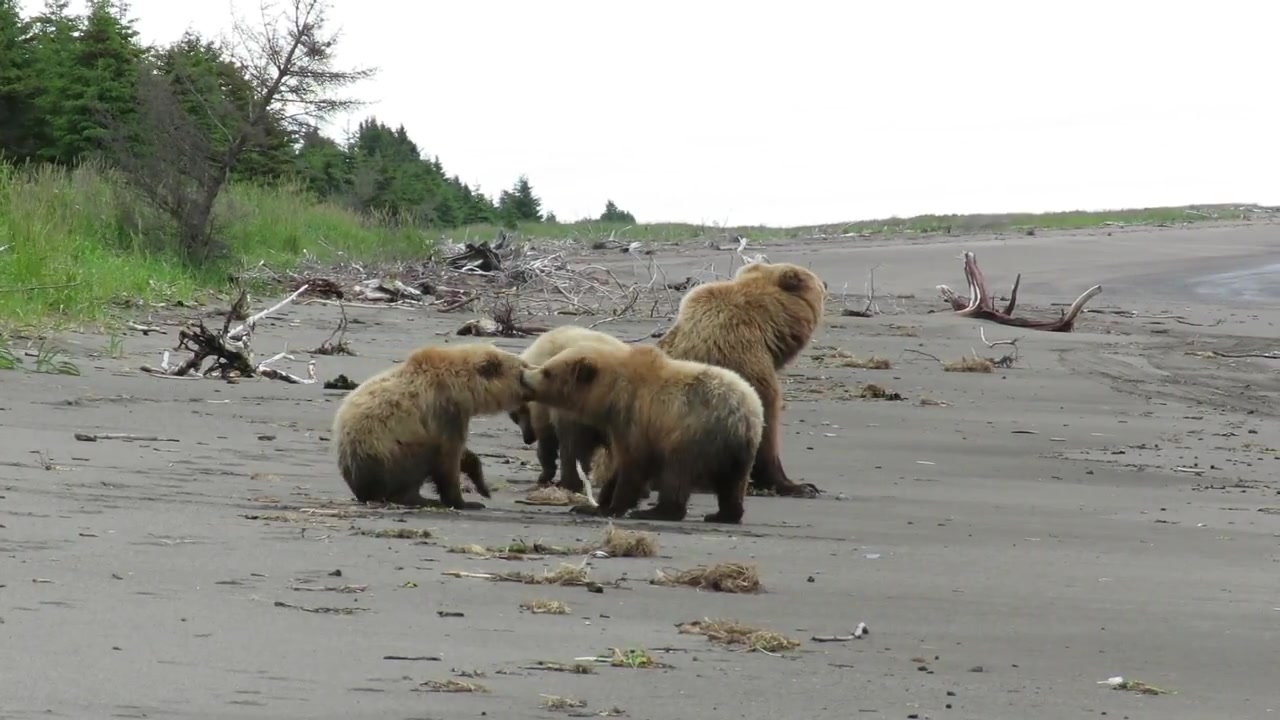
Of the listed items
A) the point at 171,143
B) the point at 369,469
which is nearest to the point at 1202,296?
the point at 171,143

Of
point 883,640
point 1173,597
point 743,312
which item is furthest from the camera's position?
point 743,312

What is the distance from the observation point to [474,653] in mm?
4555

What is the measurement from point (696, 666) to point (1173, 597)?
2285 millimetres

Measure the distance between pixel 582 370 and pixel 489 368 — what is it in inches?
18.0

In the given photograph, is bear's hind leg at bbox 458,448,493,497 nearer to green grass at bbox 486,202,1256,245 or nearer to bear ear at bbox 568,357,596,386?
bear ear at bbox 568,357,596,386

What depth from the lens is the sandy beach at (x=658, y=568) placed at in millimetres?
4219

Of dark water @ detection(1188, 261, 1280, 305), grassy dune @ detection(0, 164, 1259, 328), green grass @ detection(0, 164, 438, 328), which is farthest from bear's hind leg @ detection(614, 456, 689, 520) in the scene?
dark water @ detection(1188, 261, 1280, 305)

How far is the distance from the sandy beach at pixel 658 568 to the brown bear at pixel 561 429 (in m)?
0.28

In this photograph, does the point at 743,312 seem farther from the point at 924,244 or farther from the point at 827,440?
the point at 924,244

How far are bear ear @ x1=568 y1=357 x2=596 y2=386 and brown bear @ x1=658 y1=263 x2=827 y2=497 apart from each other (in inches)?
54.6

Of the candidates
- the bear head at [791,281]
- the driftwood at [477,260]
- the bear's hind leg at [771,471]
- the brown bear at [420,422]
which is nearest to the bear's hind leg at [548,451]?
the brown bear at [420,422]

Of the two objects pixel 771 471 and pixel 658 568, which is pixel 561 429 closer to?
pixel 771 471

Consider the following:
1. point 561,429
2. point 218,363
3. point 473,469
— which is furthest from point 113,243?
point 473,469

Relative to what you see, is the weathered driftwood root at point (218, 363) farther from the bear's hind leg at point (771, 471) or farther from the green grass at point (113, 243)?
the bear's hind leg at point (771, 471)
